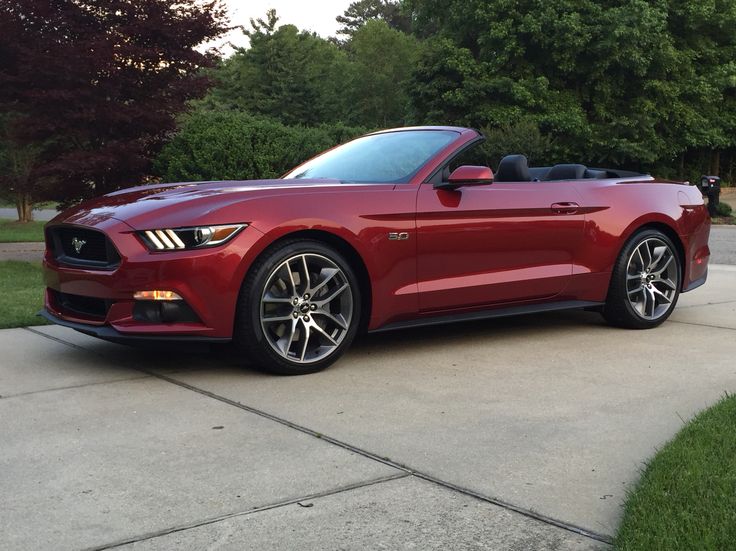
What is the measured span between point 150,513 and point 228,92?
49.2m

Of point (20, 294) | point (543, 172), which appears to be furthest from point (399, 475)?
point (20, 294)

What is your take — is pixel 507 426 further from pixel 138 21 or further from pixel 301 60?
pixel 301 60

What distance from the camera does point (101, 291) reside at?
468 cm

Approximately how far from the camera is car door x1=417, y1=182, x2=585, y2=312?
17.4 feet

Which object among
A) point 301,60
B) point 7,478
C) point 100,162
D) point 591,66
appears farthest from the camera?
point 301,60

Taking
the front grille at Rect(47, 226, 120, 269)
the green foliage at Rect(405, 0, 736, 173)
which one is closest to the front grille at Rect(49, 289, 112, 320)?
the front grille at Rect(47, 226, 120, 269)

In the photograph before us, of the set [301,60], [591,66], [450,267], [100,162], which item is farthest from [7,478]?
[301,60]

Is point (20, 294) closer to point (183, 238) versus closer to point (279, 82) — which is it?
point (183, 238)

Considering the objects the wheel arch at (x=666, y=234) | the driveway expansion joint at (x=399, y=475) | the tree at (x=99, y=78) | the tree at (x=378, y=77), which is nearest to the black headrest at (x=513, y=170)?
the wheel arch at (x=666, y=234)

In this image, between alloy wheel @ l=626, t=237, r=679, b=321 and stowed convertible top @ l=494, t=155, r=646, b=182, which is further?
alloy wheel @ l=626, t=237, r=679, b=321

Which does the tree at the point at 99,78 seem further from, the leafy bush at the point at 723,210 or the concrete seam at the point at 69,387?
the leafy bush at the point at 723,210

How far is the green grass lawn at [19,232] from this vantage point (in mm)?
19250

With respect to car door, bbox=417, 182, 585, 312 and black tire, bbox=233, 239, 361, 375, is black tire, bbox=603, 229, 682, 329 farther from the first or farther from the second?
black tire, bbox=233, 239, 361, 375

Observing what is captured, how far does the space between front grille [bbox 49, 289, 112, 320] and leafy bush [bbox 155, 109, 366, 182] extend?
7.21 meters
